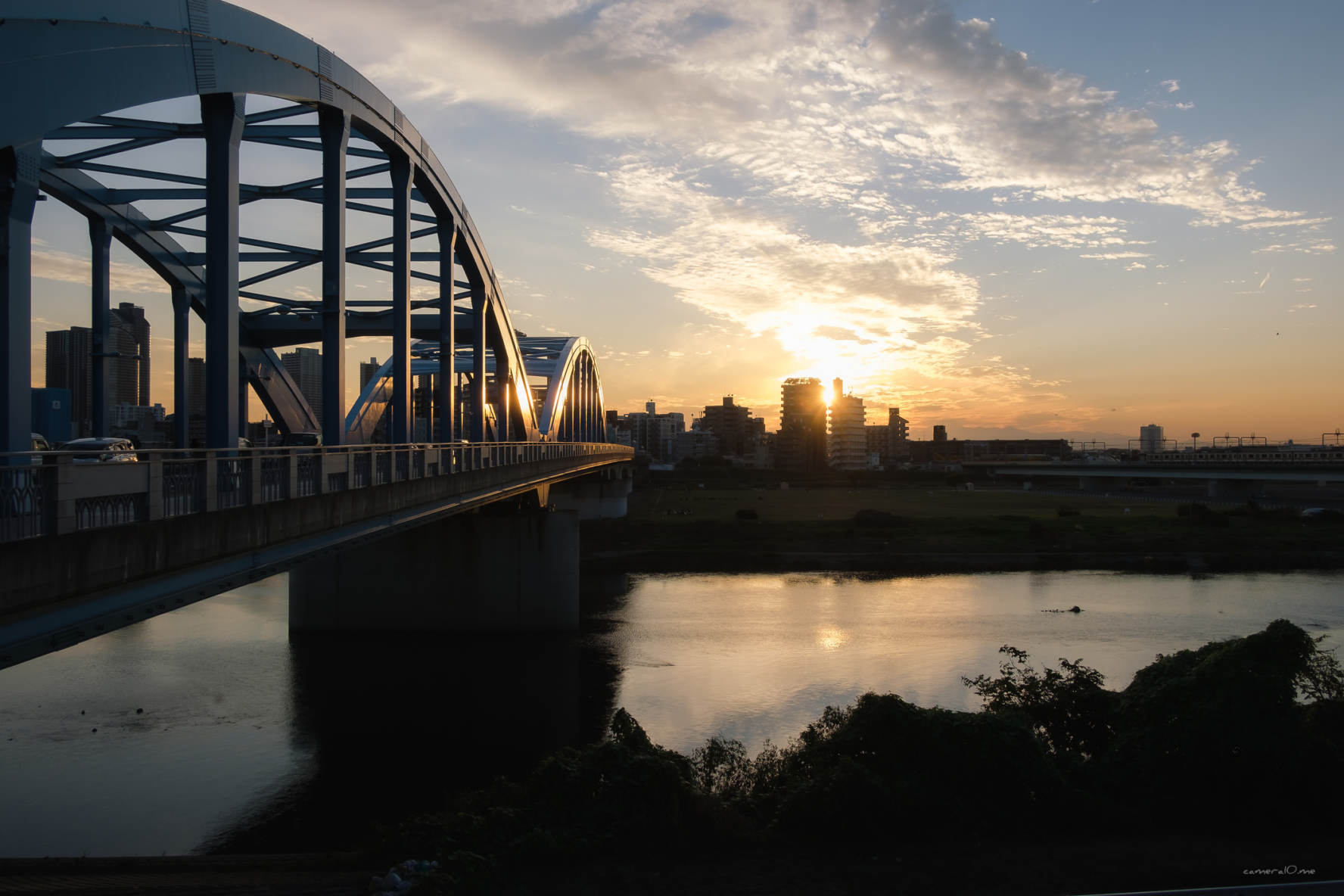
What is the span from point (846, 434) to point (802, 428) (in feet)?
40.0

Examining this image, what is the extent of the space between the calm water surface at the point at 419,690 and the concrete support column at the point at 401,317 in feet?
24.4

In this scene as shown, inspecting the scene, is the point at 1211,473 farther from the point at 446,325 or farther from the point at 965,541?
the point at 446,325

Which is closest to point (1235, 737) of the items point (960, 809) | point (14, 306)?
point (960, 809)

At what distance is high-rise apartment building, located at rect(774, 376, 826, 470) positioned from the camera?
15762 centimetres

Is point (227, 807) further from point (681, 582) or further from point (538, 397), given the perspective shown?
point (538, 397)

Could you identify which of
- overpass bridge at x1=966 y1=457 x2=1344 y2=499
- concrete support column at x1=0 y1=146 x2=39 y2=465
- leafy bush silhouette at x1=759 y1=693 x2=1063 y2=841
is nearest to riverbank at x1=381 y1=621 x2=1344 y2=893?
leafy bush silhouette at x1=759 y1=693 x2=1063 y2=841

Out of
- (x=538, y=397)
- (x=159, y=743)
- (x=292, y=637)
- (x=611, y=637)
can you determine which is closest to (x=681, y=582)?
(x=611, y=637)

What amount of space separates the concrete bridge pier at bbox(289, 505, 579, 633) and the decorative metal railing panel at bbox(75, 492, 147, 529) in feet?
71.7

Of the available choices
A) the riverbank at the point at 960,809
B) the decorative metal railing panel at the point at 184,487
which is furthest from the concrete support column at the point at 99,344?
the riverbank at the point at 960,809

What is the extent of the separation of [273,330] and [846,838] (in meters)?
29.1

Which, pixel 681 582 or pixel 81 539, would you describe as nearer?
pixel 81 539

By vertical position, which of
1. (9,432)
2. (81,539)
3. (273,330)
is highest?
(273,330)

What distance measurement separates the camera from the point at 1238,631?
3012 centimetres

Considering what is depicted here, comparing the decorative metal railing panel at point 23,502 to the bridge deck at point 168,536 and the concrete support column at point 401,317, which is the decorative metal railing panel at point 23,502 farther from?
the concrete support column at point 401,317
